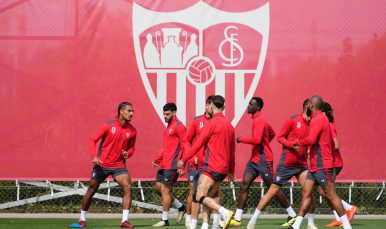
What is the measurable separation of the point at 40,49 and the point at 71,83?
1.01 m

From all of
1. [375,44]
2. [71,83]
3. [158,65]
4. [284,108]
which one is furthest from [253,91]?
[71,83]

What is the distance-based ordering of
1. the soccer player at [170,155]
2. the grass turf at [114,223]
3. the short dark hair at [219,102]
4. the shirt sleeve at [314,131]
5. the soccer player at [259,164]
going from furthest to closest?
1. the soccer player at [170,155]
2. the grass turf at [114,223]
3. the soccer player at [259,164]
4. the shirt sleeve at [314,131]
5. the short dark hair at [219,102]

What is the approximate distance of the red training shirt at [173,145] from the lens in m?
8.43

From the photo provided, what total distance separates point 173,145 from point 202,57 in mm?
2462

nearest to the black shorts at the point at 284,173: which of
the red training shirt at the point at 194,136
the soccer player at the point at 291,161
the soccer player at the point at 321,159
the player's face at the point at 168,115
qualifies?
the soccer player at the point at 291,161

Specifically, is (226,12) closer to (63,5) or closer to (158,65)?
(158,65)

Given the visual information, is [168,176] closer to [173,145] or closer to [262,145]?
[173,145]

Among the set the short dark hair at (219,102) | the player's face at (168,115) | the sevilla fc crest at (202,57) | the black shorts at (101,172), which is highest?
the sevilla fc crest at (202,57)

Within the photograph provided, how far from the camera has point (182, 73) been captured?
1017 cm

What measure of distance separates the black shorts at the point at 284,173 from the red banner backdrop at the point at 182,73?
7.51ft

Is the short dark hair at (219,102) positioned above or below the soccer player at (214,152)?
above

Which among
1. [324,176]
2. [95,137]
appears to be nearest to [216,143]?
[324,176]

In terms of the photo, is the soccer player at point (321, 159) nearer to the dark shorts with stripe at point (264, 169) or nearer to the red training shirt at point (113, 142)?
the dark shorts with stripe at point (264, 169)

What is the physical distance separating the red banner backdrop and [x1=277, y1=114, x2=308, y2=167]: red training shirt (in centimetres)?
209
